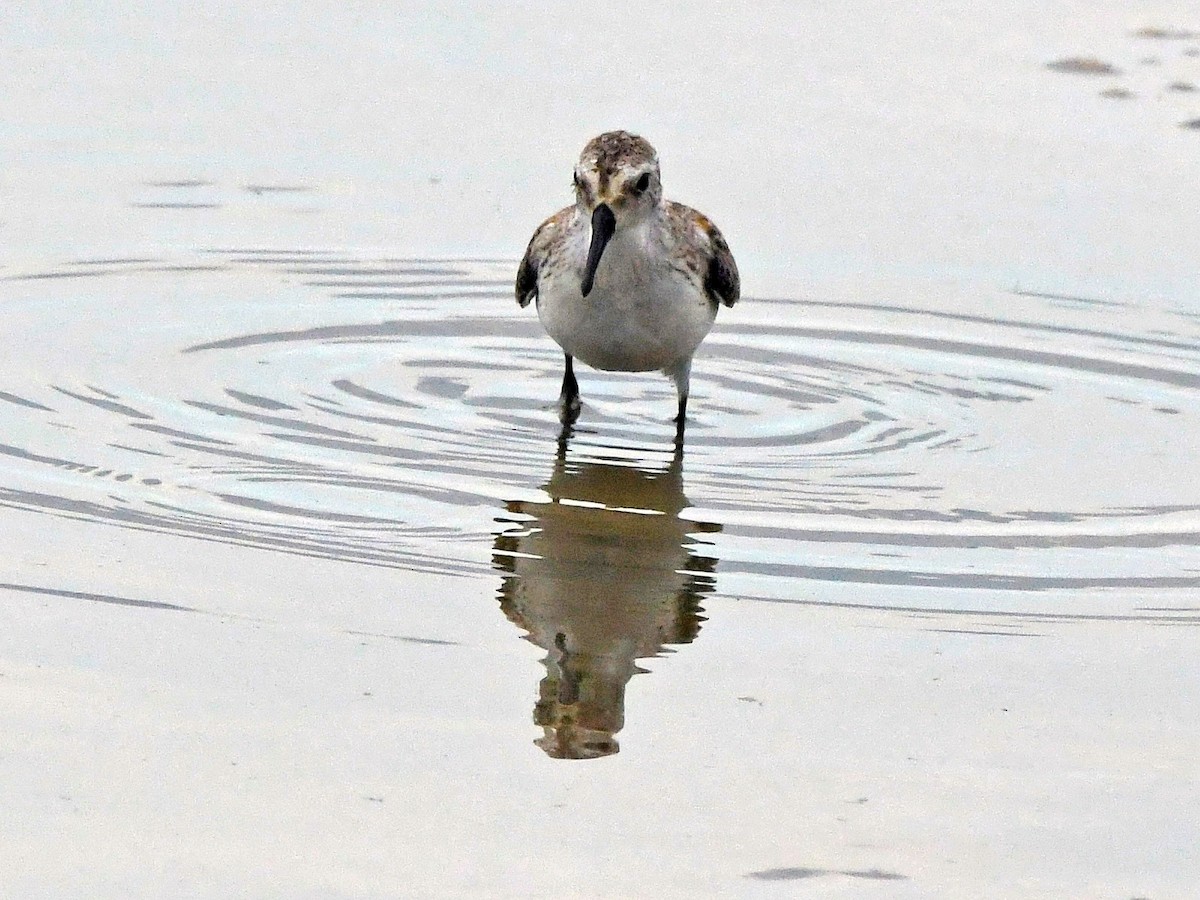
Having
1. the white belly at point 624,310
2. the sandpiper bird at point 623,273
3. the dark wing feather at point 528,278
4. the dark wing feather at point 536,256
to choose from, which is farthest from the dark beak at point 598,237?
the dark wing feather at point 528,278

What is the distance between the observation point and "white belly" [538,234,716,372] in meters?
9.77

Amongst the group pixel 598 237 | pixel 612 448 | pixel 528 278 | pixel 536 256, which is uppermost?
pixel 598 237

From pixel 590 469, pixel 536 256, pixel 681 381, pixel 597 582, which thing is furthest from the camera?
pixel 536 256

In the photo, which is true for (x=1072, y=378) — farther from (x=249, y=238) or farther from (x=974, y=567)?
(x=249, y=238)

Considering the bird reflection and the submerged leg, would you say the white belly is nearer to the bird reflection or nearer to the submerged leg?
the submerged leg

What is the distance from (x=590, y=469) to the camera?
9.61 metres

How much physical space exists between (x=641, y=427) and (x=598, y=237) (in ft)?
4.42

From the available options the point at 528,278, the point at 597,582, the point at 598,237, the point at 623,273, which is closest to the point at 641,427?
the point at 528,278

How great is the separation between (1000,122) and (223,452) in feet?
26.0

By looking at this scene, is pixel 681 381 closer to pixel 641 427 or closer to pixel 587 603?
pixel 641 427

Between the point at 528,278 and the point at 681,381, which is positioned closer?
the point at 681,381

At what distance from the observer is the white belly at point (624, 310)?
32.0ft

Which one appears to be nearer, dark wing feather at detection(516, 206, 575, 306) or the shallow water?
the shallow water

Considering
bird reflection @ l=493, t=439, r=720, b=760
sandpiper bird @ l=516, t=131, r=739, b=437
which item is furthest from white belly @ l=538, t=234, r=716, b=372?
bird reflection @ l=493, t=439, r=720, b=760
